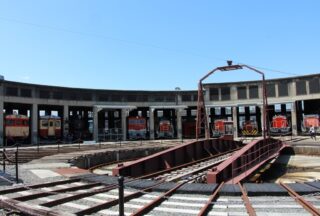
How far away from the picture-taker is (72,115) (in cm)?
7162

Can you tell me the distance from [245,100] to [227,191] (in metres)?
56.8

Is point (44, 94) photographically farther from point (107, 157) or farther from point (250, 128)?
point (250, 128)

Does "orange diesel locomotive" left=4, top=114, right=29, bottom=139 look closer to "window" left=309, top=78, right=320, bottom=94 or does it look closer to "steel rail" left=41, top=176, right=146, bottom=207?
"steel rail" left=41, top=176, right=146, bottom=207

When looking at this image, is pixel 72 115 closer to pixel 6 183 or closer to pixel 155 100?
pixel 155 100

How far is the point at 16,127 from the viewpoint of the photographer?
4838cm

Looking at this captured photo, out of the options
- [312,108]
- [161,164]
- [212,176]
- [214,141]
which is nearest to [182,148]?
[161,164]

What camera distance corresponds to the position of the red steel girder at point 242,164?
53.9ft

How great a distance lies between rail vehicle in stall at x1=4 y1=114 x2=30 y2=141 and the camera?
4722 cm

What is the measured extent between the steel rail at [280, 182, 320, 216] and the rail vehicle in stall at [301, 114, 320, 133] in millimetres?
52315

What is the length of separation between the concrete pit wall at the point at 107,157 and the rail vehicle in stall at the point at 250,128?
24496 millimetres

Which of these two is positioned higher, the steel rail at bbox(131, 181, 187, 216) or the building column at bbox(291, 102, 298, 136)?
the building column at bbox(291, 102, 298, 136)

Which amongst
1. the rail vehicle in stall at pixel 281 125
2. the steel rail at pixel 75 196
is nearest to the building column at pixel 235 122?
the rail vehicle in stall at pixel 281 125

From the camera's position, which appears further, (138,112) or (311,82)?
(138,112)

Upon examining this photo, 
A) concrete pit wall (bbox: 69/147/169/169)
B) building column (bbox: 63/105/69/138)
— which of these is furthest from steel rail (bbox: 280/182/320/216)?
building column (bbox: 63/105/69/138)
